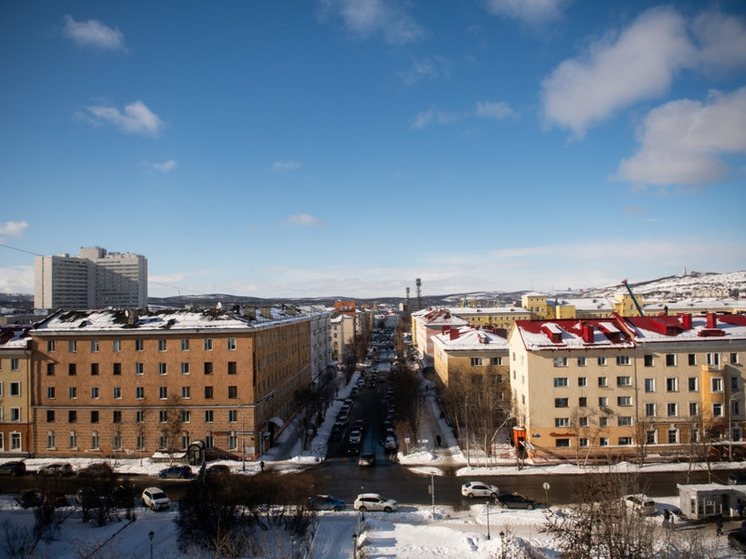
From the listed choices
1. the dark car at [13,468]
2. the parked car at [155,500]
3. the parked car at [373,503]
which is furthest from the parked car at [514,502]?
the dark car at [13,468]

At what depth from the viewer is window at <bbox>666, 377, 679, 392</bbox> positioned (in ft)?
137

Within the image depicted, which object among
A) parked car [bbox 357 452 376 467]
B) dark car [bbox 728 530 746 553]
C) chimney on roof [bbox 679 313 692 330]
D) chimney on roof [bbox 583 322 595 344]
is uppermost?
chimney on roof [bbox 679 313 692 330]

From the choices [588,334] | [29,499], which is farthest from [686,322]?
[29,499]

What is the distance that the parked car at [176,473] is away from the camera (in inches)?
1508

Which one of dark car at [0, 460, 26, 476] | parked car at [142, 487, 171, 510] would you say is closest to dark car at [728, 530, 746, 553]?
parked car at [142, 487, 171, 510]

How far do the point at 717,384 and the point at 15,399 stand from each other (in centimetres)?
5921

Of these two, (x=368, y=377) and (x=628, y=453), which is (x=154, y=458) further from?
(x=368, y=377)

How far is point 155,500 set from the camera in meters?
31.2

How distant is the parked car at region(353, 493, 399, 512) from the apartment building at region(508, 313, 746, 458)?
15.3 meters

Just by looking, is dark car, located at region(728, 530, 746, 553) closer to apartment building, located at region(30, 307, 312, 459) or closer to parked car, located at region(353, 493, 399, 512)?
parked car, located at region(353, 493, 399, 512)

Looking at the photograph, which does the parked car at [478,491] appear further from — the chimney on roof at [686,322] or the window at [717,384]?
the chimney on roof at [686,322]

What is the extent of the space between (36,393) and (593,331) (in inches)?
1903

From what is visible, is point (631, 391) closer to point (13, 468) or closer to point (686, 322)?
point (686, 322)

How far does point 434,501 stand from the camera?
3256cm
